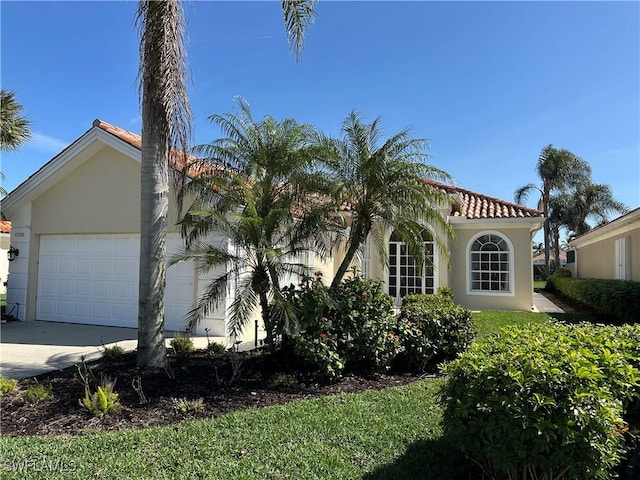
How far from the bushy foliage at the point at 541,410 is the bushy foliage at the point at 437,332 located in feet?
12.7

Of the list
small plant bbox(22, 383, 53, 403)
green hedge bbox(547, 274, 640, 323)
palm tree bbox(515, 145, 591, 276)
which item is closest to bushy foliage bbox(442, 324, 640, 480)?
small plant bbox(22, 383, 53, 403)

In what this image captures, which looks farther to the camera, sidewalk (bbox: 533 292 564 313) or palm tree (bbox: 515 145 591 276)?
palm tree (bbox: 515 145 591 276)

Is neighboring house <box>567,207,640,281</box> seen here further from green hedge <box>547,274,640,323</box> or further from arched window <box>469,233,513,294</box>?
arched window <box>469,233,513,294</box>

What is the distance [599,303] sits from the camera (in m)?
15.2

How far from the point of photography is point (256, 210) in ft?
24.9

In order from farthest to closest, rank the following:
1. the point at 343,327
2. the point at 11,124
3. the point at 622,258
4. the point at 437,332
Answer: the point at 622,258
the point at 11,124
the point at 437,332
the point at 343,327

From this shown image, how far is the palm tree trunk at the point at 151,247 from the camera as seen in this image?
Result: 23.2 feet

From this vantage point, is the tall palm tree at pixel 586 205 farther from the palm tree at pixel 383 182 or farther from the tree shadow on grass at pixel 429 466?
the tree shadow on grass at pixel 429 466

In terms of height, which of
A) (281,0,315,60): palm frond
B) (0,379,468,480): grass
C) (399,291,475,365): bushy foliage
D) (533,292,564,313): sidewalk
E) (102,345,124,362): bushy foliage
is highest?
(281,0,315,60): palm frond

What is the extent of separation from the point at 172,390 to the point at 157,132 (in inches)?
171

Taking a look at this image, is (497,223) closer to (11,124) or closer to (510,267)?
(510,267)

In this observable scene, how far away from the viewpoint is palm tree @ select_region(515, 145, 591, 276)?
37469mm

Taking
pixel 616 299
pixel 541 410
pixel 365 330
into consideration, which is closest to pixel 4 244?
pixel 365 330

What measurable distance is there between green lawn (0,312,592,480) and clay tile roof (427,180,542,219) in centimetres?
1230
